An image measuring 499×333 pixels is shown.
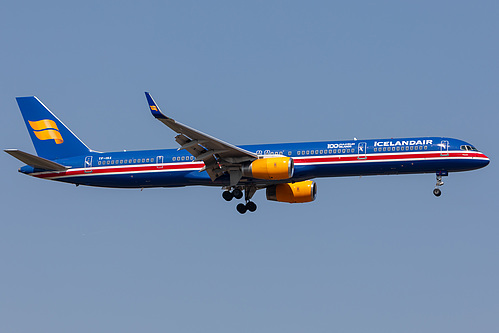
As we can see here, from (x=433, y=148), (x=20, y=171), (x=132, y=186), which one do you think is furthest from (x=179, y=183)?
(x=433, y=148)

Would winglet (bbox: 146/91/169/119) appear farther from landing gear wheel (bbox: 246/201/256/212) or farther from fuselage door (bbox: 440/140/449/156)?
fuselage door (bbox: 440/140/449/156)

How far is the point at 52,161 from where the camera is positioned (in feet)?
191

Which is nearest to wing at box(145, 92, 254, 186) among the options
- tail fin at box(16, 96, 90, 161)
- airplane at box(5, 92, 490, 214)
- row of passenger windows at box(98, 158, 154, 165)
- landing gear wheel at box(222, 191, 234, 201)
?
airplane at box(5, 92, 490, 214)

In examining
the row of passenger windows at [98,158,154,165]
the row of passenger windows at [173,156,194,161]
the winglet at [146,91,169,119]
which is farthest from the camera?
the row of passenger windows at [98,158,154,165]

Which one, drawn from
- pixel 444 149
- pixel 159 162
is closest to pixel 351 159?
pixel 444 149

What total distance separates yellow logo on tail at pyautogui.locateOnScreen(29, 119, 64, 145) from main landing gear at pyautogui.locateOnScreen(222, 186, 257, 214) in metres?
12.9

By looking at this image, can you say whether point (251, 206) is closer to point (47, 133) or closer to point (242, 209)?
point (242, 209)

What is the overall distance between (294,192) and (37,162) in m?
17.9

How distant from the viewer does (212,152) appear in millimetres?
52219

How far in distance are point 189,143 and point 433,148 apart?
15.9m

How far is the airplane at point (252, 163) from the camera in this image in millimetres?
52688

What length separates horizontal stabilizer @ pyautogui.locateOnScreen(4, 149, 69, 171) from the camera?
54.2 metres

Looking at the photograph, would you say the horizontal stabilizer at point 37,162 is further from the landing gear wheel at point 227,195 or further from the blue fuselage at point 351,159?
the landing gear wheel at point 227,195

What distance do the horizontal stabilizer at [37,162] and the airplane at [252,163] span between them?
0.21 ft
